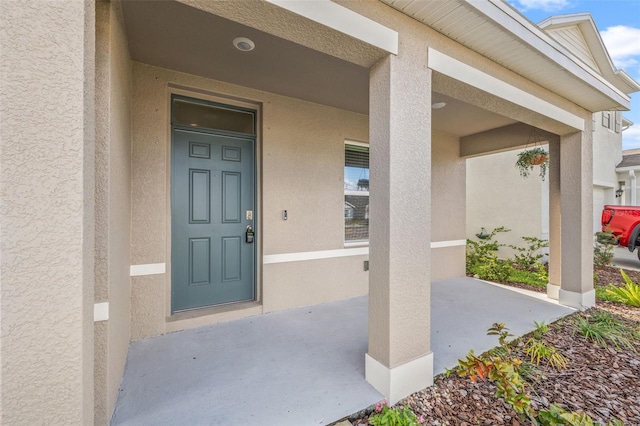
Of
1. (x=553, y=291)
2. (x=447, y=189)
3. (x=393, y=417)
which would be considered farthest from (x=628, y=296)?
(x=393, y=417)

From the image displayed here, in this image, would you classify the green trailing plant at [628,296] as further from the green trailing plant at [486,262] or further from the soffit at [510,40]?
the soffit at [510,40]

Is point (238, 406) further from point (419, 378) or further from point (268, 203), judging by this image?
point (268, 203)

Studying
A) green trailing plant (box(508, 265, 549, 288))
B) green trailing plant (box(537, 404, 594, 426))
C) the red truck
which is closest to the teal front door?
green trailing plant (box(537, 404, 594, 426))

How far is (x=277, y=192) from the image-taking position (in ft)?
11.9

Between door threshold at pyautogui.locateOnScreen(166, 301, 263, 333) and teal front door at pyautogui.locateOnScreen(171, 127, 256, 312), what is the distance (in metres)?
0.08

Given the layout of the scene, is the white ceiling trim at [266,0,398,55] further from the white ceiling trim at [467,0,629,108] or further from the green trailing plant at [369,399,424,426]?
the green trailing plant at [369,399,424,426]

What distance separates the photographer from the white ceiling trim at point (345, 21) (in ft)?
5.60

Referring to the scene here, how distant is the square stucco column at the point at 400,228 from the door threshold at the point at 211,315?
177 centimetres

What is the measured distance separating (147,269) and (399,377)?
2579 mm

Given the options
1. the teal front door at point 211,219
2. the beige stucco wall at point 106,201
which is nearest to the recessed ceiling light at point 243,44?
the beige stucco wall at point 106,201

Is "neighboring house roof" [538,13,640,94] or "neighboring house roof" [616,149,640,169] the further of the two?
"neighboring house roof" [616,149,640,169]

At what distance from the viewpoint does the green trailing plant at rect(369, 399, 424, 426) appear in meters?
1.78

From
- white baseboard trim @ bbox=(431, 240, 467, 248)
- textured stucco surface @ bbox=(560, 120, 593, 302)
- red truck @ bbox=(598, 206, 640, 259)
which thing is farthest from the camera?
red truck @ bbox=(598, 206, 640, 259)

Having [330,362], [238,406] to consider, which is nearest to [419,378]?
[330,362]
